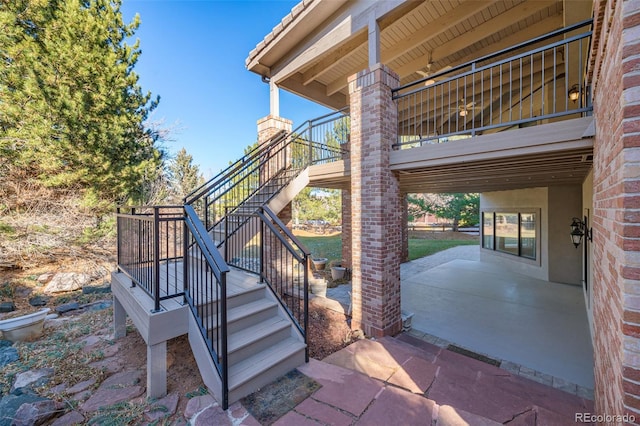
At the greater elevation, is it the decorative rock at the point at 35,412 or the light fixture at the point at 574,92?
the light fixture at the point at 574,92

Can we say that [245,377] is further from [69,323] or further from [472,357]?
[69,323]

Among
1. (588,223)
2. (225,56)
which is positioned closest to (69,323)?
(588,223)

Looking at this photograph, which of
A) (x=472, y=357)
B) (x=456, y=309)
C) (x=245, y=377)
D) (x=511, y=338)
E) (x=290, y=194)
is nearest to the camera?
(x=245, y=377)

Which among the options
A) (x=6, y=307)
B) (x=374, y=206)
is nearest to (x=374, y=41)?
(x=374, y=206)

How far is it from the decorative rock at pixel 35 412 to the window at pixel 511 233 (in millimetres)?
10932

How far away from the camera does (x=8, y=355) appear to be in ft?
11.7

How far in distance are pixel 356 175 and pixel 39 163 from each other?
27.6ft

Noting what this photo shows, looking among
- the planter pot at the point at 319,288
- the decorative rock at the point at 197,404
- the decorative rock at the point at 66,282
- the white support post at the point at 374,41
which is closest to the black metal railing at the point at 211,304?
the decorative rock at the point at 197,404

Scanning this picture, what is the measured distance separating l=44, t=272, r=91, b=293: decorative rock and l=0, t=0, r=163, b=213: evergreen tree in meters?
2.14

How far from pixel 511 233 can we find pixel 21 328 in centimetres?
1276

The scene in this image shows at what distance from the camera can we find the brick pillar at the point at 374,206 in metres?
4.27

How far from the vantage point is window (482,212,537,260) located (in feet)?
28.2

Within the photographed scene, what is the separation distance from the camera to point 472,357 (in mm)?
3768

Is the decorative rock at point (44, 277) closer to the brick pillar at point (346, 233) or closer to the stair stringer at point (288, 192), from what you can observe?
the stair stringer at point (288, 192)
